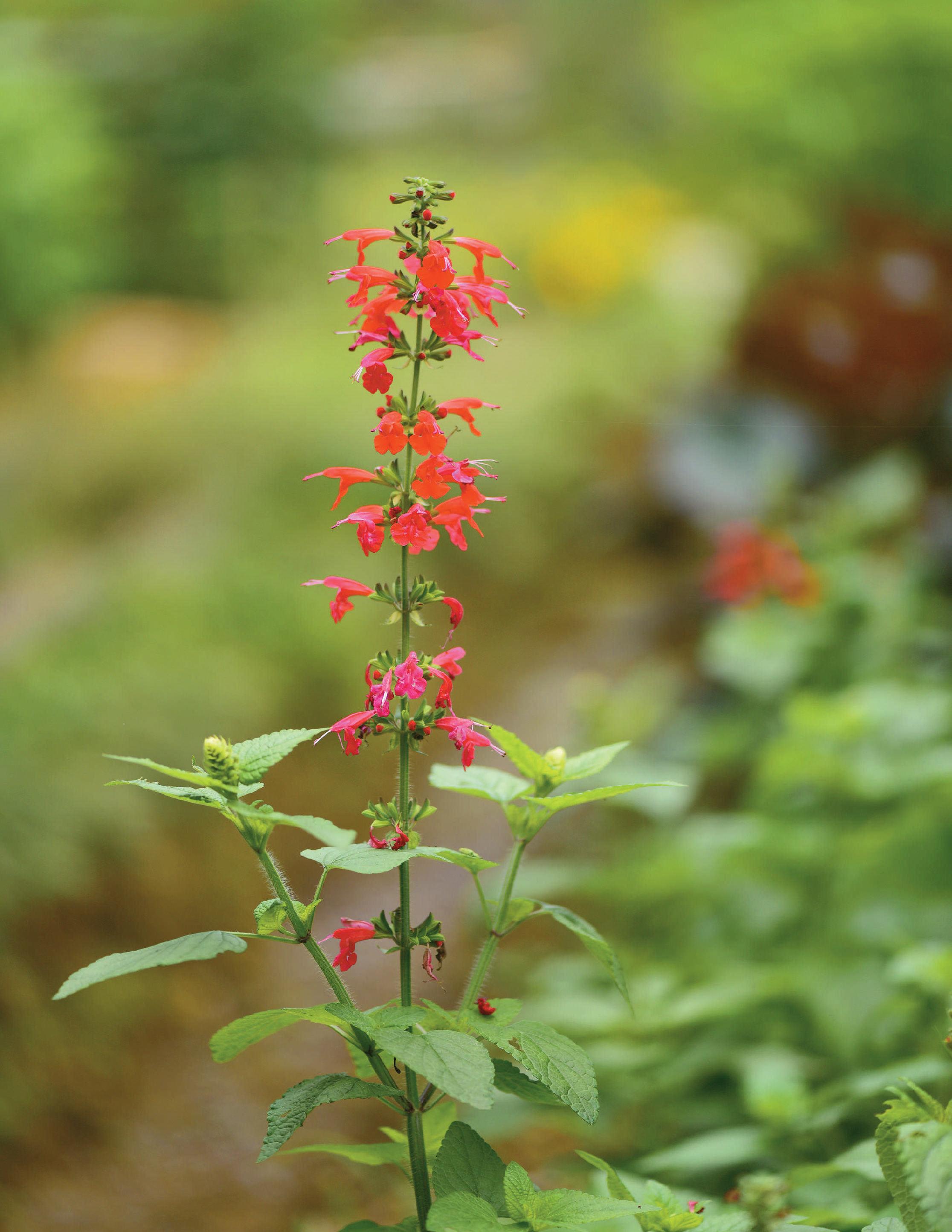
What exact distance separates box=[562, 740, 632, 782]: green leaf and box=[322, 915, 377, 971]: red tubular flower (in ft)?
0.41

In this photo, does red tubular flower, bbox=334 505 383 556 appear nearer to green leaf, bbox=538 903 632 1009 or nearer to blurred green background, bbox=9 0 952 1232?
green leaf, bbox=538 903 632 1009

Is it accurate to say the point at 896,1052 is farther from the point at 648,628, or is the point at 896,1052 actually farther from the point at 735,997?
the point at 648,628

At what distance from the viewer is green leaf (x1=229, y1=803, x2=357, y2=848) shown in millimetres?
456

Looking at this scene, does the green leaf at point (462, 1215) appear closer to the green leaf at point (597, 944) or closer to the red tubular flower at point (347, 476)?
the green leaf at point (597, 944)

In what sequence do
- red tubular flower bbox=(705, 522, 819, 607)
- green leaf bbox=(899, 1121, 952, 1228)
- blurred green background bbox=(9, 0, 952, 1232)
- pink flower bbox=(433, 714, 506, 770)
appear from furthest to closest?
red tubular flower bbox=(705, 522, 819, 607) → blurred green background bbox=(9, 0, 952, 1232) → pink flower bbox=(433, 714, 506, 770) → green leaf bbox=(899, 1121, 952, 1228)

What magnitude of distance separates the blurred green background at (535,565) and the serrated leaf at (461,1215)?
24cm

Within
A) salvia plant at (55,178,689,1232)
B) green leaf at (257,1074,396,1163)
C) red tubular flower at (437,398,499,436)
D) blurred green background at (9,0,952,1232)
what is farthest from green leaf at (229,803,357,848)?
blurred green background at (9,0,952,1232)

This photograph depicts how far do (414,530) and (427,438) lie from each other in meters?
0.04

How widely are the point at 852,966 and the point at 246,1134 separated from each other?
0.77 metres

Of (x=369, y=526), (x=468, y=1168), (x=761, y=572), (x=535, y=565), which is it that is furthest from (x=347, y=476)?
(x=535, y=565)

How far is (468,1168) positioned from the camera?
52cm

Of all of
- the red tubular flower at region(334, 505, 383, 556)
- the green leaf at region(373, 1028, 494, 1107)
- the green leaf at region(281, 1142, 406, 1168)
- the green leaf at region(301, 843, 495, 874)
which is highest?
the red tubular flower at region(334, 505, 383, 556)

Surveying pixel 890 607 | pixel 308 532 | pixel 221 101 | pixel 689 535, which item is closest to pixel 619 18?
pixel 221 101

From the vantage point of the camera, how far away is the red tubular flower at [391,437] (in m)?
0.51
